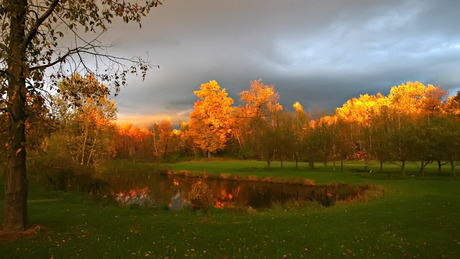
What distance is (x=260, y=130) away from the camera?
58.8m

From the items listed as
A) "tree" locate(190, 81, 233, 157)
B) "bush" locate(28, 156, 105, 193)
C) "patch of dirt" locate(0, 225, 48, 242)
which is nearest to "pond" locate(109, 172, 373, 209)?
"bush" locate(28, 156, 105, 193)

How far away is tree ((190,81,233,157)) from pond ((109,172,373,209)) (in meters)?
30.3

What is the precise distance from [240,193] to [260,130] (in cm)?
2811

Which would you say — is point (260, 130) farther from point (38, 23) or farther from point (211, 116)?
point (38, 23)

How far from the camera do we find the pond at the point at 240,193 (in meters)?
24.9

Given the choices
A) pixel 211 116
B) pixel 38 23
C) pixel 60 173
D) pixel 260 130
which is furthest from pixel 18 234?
pixel 211 116

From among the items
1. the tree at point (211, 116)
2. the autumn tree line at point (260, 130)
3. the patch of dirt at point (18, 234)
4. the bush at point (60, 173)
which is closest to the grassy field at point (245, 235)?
the patch of dirt at point (18, 234)

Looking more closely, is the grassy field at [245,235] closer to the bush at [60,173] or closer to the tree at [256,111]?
the bush at [60,173]

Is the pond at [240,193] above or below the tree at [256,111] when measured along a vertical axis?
below

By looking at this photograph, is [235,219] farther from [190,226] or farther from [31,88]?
[31,88]

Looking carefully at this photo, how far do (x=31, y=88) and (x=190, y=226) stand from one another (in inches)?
333

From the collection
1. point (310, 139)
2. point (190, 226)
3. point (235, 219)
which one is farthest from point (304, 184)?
point (190, 226)

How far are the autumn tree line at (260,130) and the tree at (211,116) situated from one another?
24cm

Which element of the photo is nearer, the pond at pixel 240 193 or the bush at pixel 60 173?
the bush at pixel 60 173
